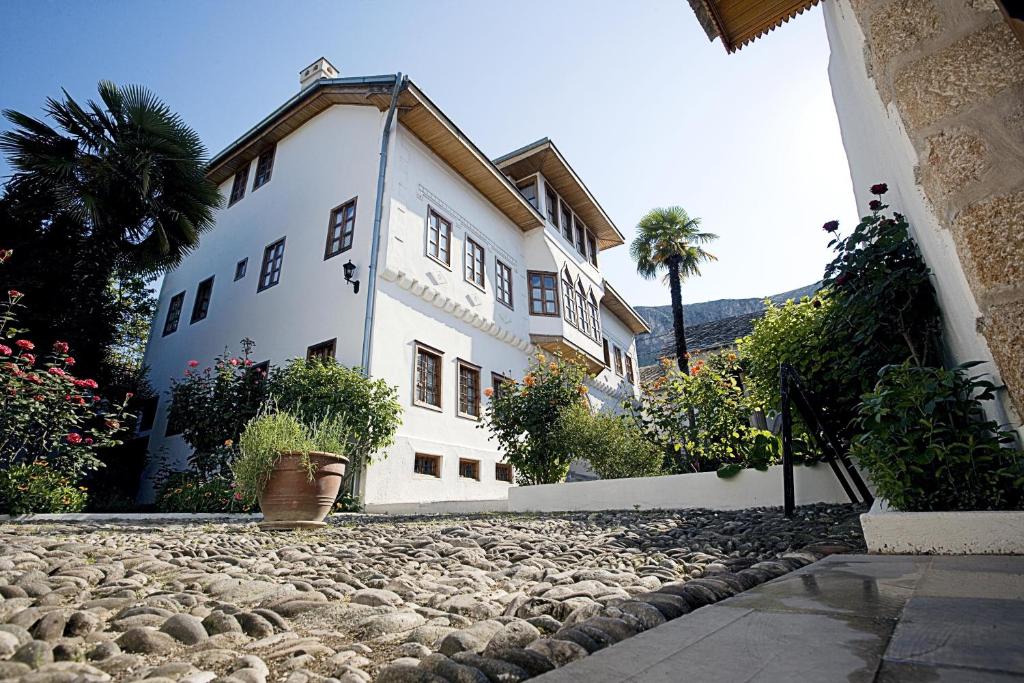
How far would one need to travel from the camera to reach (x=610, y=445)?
7496 mm

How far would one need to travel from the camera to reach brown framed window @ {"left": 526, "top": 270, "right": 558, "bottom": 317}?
1458 cm

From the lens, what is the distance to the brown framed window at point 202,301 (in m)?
13.6

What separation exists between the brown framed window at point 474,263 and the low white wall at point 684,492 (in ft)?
21.1

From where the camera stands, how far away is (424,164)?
12102 millimetres

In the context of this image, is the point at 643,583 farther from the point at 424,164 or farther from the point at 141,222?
the point at 141,222

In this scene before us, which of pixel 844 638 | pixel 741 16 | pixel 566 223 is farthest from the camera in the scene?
pixel 566 223

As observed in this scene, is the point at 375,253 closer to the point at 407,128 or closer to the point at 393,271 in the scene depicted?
the point at 393,271

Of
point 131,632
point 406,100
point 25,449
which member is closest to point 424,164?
Result: point 406,100

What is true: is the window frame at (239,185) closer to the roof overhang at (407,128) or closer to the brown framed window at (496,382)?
the roof overhang at (407,128)

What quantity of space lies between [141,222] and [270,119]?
418 cm

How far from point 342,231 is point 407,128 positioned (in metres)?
2.82

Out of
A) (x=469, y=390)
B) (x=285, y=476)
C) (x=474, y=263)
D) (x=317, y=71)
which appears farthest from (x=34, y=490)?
(x=317, y=71)

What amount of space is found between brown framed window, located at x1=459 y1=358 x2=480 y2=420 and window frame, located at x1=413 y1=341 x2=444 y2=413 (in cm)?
61

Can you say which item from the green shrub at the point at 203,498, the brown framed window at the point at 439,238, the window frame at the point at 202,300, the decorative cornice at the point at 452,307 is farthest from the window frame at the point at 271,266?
the green shrub at the point at 203,498
